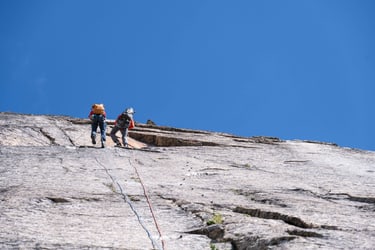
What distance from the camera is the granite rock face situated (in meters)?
6.96

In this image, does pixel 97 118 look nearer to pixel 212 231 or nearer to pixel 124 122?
pixel 124 122

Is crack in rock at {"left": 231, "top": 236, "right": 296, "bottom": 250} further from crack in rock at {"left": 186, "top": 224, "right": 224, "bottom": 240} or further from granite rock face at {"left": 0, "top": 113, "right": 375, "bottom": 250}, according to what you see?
crack in rock at {"left": 186, "top": 224, "right": 224, "bottom": 240}

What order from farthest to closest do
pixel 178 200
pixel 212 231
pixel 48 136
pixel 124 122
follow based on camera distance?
pixel 48 136, pixel 124 122, pixel 178 200, pixel 212 231

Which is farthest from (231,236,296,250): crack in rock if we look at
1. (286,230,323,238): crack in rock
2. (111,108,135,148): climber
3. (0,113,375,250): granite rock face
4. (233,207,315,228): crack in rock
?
(111,108,135,148): climber

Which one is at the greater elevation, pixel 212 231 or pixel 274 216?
pixel 274 216

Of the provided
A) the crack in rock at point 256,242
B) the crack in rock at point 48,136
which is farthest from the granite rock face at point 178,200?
the crack in rock at point 48,136

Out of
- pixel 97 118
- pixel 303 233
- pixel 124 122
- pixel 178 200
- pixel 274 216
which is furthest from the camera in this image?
pixel 124 122

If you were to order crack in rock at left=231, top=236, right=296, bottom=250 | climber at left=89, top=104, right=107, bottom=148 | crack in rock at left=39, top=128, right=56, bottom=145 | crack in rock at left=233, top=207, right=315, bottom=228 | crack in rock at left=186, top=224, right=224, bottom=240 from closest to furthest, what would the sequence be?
1. crack in rock at left=231, top=236, right=296, bottom=250
2. crack in rock at left=186, top=224, right=224, bottom=240
3. crack in rock at left=233, top=207, right=315, bottom=228
4. climber at left=89, top=104, right=107, bottom=148
5. crack in rock at left=39, top=128, right=56, bottom=145

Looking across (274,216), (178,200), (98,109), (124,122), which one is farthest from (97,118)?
(274,216)

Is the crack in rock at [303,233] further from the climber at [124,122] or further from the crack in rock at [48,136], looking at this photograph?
the crack in rock at [48,136]

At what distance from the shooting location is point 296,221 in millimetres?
7758

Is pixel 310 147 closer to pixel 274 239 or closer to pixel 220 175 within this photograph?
pixel 220 175

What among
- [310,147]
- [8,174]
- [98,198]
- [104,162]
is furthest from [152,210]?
[310,147]

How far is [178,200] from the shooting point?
9.53 meters
